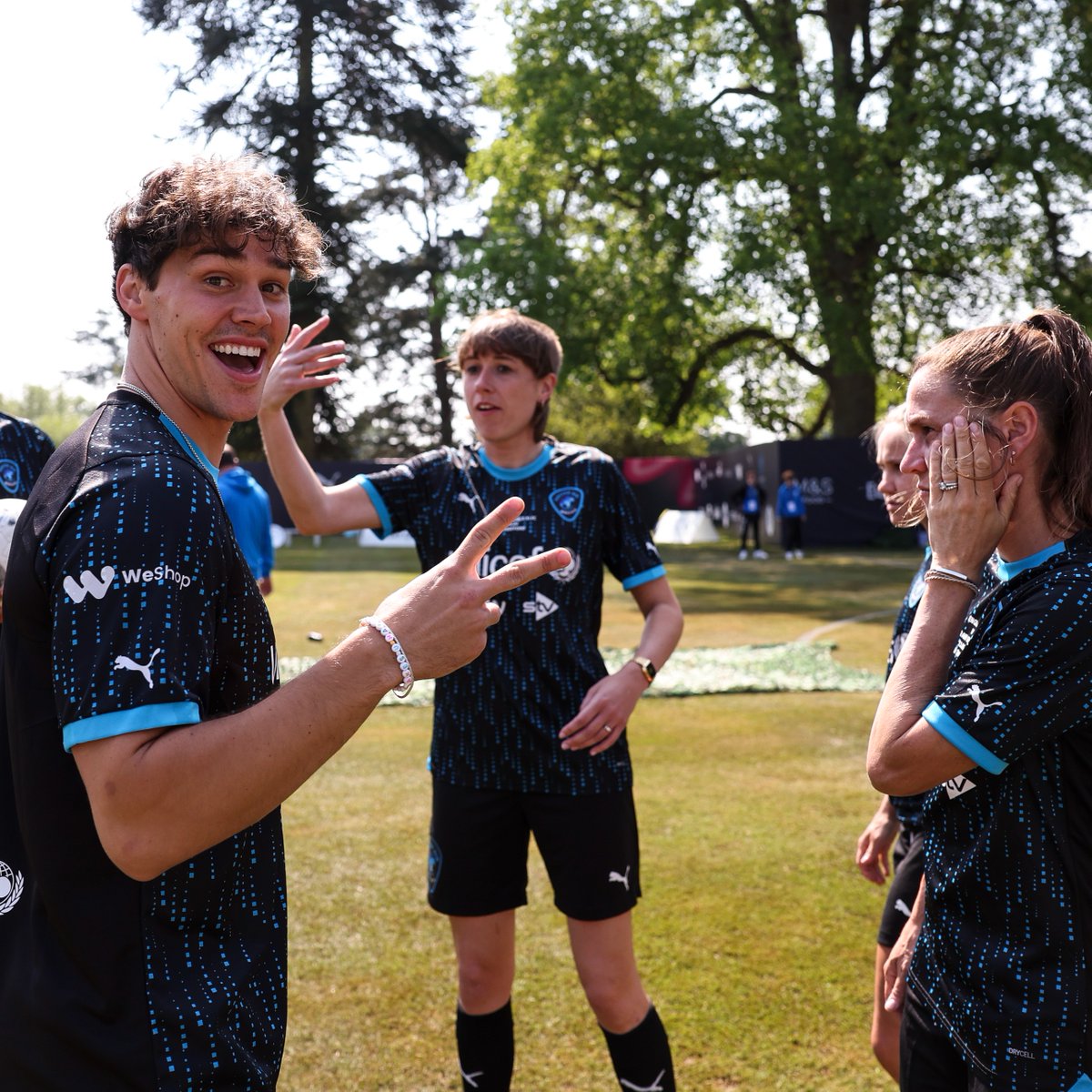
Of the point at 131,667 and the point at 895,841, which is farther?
the point at 895,841

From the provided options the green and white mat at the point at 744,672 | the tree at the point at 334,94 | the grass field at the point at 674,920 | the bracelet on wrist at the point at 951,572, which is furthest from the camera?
the tree at the point at 334,94

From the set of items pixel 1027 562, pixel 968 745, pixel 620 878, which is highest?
pixel 1027 562

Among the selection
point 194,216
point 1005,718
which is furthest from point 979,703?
point 194,216

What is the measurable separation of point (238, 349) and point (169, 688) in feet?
2.04

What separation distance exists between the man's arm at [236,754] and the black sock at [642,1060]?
1.95 meters

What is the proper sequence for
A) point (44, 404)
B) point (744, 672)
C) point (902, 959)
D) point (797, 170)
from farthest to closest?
point (44, 404)
point (797, 170)
point (744, 672)
point (902, 959)

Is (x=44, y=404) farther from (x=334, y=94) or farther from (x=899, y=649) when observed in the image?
(x=899, y=649)

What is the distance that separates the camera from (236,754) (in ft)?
4.42

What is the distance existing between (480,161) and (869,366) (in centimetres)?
1094

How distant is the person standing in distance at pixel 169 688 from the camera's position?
1.33 metres

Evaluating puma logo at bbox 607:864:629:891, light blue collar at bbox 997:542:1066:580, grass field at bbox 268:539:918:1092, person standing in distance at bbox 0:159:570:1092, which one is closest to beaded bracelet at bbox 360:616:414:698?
person standing in distance at bbox 0:159:570:1092

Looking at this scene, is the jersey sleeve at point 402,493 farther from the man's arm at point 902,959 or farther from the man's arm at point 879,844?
the man's arm at point 902,959

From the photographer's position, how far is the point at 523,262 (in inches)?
962

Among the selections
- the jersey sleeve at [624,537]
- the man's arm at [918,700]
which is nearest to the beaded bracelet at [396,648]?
the man's arm at [918,700]
